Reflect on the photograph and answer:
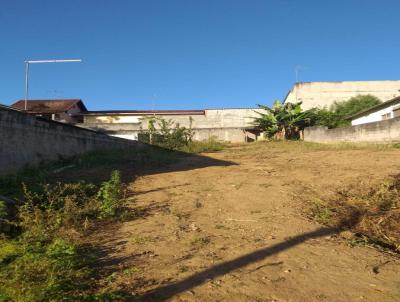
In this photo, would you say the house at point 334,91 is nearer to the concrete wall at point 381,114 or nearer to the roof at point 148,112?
the concrete wall at point 381,114

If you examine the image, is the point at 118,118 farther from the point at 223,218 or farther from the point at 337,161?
the point at 223,218

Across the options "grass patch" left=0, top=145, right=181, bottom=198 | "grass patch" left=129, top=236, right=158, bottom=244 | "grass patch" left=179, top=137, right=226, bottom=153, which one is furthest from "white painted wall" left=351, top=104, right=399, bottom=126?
"grass patch" left=129, top=236, right=158, bottom=244

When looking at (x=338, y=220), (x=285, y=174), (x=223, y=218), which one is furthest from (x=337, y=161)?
(x=223, y=218)

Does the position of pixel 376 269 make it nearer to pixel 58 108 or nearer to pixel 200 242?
pixel 200 242

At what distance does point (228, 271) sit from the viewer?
3.91 m

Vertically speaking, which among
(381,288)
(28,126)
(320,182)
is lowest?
(381,288)

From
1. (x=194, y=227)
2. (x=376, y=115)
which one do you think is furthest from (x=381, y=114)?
(x=194, y=227)

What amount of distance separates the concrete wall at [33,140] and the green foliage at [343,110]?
16.2 metres

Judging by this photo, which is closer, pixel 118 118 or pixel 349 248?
pixel 349 248

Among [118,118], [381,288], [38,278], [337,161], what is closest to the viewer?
[38,278]

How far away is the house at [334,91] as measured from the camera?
30.5 meters

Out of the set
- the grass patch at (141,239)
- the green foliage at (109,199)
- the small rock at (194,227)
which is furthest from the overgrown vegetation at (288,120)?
the grass patch at (141,239)

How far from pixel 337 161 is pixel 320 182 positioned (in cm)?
319

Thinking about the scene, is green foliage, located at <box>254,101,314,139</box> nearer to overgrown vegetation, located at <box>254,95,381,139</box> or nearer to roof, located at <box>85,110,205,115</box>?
overgrown vegetation, located at <box>254,95,381,139</box>
